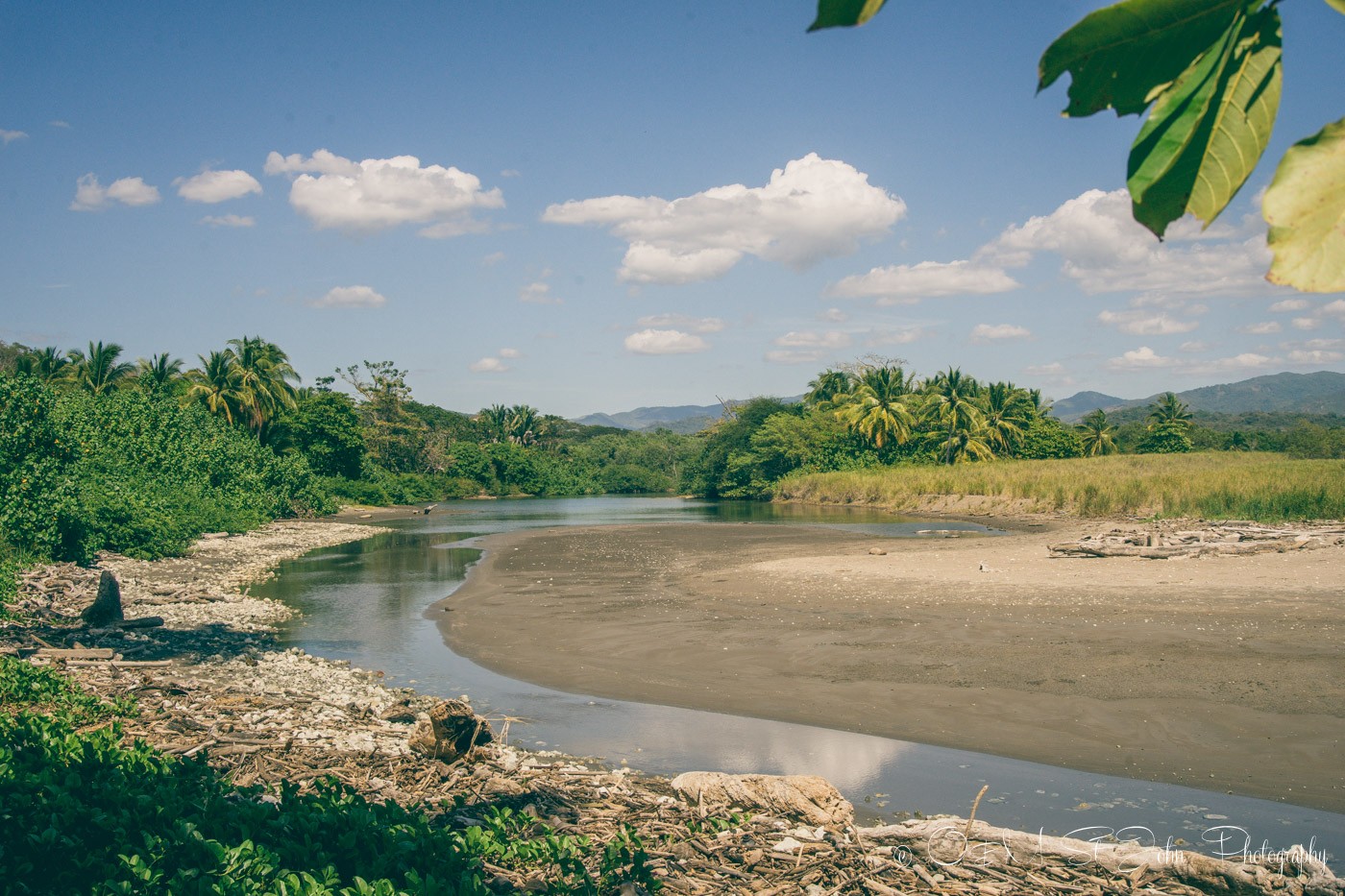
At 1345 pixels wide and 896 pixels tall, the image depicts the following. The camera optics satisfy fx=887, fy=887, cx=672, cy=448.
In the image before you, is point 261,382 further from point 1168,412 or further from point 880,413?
point 1168,412

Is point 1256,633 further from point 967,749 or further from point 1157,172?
point 1157,172

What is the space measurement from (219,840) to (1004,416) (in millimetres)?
63475

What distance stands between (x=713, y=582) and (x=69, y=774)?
44.3 ft

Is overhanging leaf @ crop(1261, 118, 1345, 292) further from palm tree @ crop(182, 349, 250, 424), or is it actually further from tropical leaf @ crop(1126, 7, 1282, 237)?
palm tree @ crop(182, 349, 250, 424)

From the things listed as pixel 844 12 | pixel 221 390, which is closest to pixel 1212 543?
pixel 844 12

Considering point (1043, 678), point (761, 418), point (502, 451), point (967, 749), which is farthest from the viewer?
point (502, 451)

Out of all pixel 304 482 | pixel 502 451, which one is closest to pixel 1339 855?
pixel 304 482

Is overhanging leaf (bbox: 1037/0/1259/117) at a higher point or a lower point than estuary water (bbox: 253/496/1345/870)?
higher

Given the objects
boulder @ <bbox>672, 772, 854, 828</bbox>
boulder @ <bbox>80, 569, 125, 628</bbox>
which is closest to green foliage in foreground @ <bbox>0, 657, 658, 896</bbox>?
boulder @ <bbox>672, 772, 854, 828</bbox>

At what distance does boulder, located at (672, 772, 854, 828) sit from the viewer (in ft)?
17.4

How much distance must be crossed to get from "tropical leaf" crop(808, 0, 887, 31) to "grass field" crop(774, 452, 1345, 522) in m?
27.4

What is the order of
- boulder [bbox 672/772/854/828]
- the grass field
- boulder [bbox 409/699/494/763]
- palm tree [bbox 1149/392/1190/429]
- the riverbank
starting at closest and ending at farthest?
the riverbank → boulder [bbox 672/772/854/828] → boulder [bbox 409/699/494/763] → the grass field → palm tree [bbox 1149/392/1190/429]

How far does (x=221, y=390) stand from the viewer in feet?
150

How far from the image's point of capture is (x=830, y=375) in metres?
72.8
